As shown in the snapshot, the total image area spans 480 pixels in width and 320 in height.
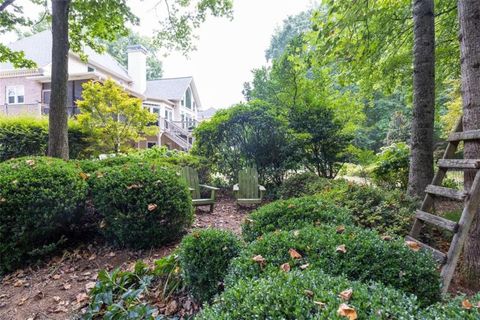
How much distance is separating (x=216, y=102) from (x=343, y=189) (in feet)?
133

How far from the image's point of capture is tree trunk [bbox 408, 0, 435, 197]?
4137 millimetres

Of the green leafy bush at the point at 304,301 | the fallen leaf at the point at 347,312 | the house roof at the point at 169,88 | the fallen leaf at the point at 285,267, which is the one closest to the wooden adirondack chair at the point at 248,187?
the fallen leaf at the point at 285,267

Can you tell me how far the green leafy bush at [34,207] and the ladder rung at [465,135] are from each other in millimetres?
4217

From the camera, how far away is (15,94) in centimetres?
1667

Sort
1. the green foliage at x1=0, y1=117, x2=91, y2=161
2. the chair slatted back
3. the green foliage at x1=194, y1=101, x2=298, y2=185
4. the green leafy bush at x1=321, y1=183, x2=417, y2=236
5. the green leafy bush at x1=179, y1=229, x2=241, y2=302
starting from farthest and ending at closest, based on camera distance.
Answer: the green foliage at x1=0, y1=117, x2=91, y2=161 → the green foliage at x1=194, y1=101, x2=298, y2=185 → the chair slatted back → the green leafy bush at x1=321, y1=183, x2=417, y2=236 → the green leafy bush at x1=179, y1=229, x2=241, y2=302

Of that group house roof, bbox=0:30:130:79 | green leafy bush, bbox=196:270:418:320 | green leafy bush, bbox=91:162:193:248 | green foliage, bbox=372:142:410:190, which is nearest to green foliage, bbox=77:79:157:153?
house roof, bbox=0:30:130:79

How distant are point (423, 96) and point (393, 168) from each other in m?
2.45

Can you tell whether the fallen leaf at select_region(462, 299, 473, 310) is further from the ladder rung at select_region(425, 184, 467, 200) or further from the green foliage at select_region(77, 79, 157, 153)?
the green foliage at select_region(77, 79, 157, 153)

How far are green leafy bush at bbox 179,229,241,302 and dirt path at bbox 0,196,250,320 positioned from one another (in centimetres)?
115

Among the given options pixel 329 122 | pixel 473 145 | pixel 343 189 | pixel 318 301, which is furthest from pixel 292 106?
pixel 318 301

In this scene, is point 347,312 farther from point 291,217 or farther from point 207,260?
point 291,217

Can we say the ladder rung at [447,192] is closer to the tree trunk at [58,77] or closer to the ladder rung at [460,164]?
the ladder rung at [460,164]

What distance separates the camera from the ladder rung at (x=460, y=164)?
8.48 feet

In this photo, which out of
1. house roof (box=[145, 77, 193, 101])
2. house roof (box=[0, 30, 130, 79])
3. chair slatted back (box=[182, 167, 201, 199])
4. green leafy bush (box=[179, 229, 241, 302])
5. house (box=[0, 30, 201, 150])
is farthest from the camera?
house roof (box=[145, 77, 193, 101])
